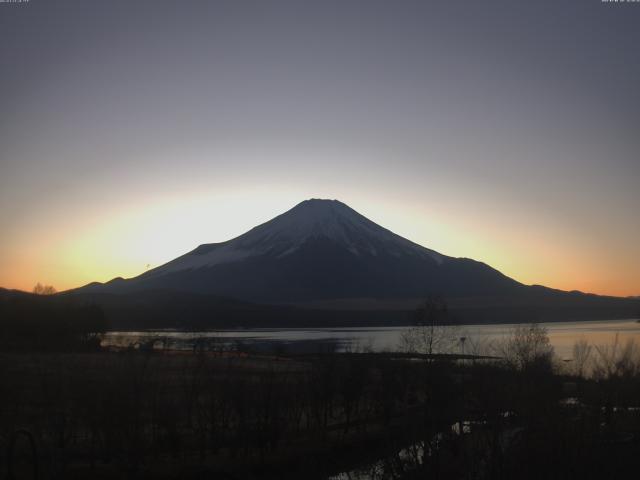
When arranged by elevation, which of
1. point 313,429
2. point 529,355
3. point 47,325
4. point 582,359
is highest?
point 47,325

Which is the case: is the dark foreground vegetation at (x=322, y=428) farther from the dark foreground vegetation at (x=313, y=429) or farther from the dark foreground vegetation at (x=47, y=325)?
the dark foreground vegetation at (x=47, y=325)

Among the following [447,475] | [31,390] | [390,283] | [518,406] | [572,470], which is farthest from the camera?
[390,283]

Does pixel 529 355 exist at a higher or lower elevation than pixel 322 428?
higher

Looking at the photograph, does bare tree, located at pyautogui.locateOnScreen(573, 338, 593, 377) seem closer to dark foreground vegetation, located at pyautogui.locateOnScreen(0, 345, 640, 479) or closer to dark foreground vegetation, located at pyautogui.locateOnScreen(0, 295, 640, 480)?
dark foreground vegetation, located at pyautogui.locateOnScreen(0, 295, 640, 480)

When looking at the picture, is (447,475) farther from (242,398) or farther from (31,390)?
(31,390)

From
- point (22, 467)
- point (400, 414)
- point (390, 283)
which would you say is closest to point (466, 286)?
point (390, 283)

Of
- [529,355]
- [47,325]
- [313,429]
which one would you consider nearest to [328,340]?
[47,325]

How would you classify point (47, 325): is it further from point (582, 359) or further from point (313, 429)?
point (582, 359)

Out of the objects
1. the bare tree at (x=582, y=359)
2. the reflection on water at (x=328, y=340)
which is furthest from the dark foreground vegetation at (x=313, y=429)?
the reflection on water at (x=328, y=340)
